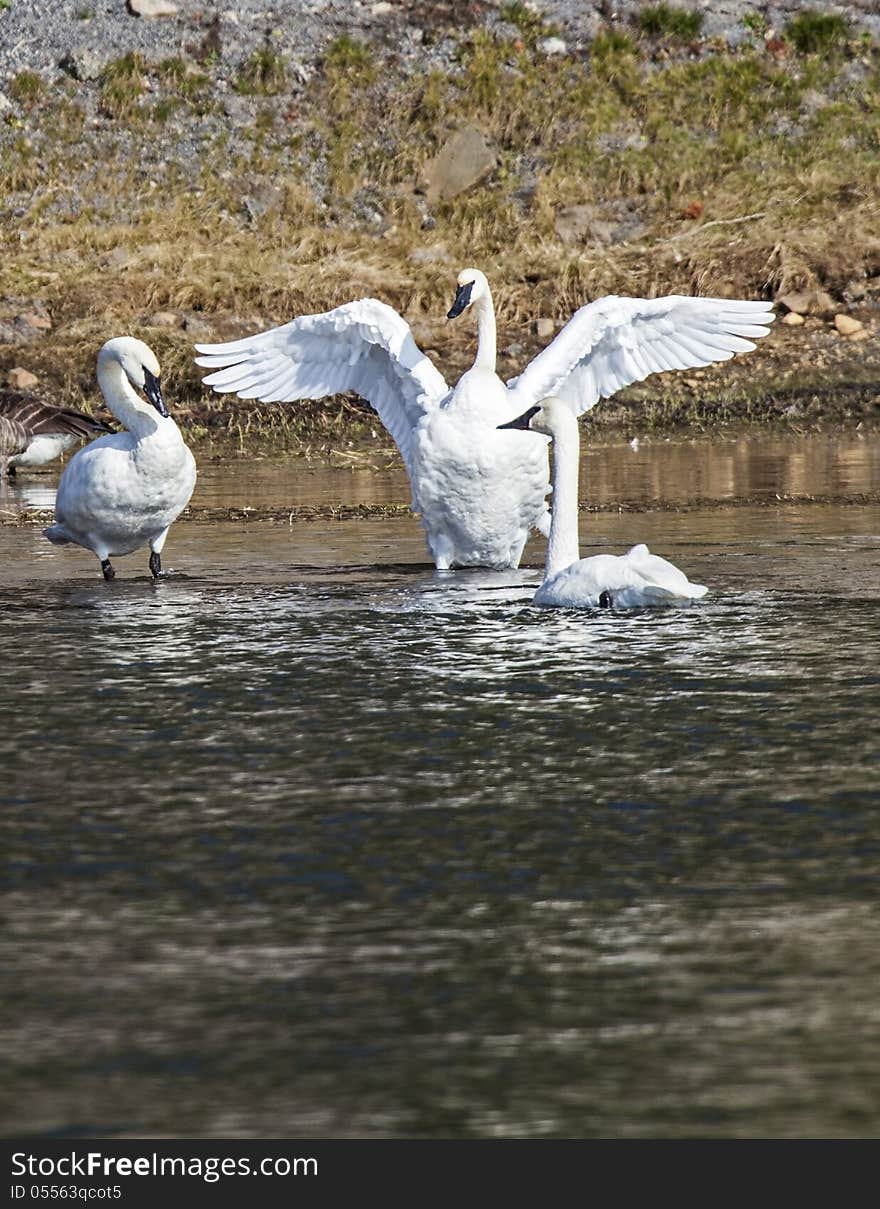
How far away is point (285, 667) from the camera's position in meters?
8.38

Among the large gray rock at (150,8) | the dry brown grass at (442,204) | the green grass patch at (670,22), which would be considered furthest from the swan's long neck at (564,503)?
the large gray rock at (150,8)

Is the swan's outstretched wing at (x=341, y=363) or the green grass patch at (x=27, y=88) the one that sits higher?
the green grass patch at (x=27, y=88)

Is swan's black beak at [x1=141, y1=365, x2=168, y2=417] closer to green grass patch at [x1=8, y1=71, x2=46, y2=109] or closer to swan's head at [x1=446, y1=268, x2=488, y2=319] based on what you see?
swan's head at [x1=446, y1=268, x2=488, y2=319]

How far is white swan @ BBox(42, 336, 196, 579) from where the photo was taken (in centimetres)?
1095

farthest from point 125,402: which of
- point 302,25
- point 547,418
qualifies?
point 302,25

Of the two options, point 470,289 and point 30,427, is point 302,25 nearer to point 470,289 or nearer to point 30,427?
point 30,427

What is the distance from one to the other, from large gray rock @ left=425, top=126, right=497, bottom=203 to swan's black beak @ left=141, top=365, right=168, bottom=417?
15402 millimetres

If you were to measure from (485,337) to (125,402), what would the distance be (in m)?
2.17

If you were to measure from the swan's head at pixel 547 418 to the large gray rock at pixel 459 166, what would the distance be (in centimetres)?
1578

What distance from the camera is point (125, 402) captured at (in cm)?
1127

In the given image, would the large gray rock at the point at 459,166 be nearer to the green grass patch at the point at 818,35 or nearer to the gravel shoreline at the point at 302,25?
the gravel shoreline at the point at 302,25

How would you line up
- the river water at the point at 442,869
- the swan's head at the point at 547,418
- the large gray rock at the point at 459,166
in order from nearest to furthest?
the river water at the point at 442,869 → the swan's head at the point at 547,418 → the large gray rock at the point at 459,166

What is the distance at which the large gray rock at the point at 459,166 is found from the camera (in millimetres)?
26688
